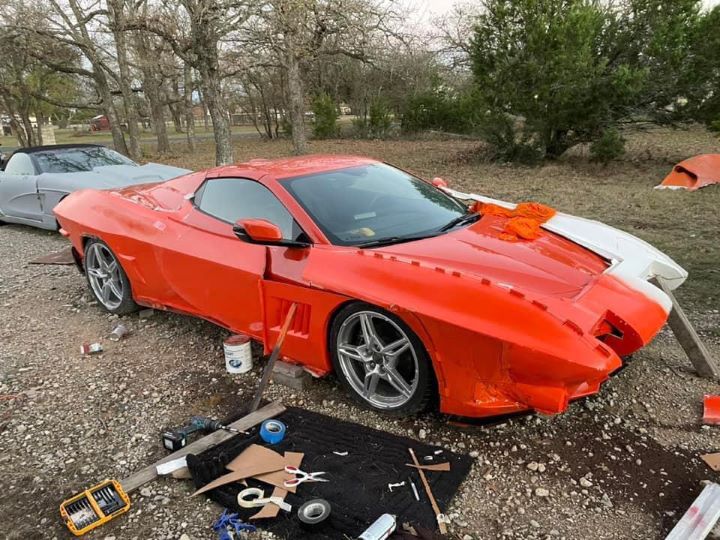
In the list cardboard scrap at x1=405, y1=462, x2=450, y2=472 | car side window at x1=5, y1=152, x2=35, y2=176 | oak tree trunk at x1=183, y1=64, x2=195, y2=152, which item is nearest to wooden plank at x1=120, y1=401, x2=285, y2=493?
cardboard scrap at x1=405, y1=462, x2=450, y2=472

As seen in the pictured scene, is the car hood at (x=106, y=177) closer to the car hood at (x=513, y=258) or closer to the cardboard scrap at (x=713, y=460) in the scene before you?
the car hood at (x=513, y=258)

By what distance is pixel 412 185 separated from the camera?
4.01 metres

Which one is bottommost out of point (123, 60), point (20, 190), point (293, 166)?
point (20, 190)

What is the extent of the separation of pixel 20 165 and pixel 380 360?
23.8ft

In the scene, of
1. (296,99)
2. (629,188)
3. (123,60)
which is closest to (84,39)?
(123,60)

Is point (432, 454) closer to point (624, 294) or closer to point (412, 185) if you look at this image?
point (624, 294)

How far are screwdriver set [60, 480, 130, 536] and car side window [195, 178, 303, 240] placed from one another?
1579 mm

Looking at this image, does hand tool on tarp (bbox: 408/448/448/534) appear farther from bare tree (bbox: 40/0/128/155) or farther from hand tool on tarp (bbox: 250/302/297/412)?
bare tree (bbox: 40/0/128/155)

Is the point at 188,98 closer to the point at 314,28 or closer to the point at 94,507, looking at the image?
the point at 314,28

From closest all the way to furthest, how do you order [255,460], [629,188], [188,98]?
[255,460] → [629,188] → [188,98]

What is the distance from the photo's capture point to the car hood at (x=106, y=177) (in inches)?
280

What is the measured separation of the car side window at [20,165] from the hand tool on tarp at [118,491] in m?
6.39

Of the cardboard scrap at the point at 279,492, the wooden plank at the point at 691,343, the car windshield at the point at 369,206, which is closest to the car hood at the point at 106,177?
the car windshield at the point at 369,206

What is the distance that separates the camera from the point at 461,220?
3.62 m
